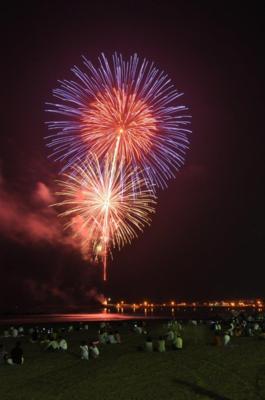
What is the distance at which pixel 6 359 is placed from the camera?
70.5 feet

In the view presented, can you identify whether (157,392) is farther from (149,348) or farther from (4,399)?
(149,348)

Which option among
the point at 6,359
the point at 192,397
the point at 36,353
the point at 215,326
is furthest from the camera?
the point at 215,326

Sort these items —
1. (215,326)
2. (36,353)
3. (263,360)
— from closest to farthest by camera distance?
1. (263,360)
2. (36,353)
3. (215,326)

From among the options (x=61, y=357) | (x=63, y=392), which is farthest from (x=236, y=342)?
(x=63, y=392)

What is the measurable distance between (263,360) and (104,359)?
718 centimetres

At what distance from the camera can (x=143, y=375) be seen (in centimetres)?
1703

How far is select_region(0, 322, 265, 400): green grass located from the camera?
14055 mm

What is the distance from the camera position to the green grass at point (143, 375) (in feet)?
46.1

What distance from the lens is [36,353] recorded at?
83.4 ft

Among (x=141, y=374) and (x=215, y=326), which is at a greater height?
(x=215, y=326)

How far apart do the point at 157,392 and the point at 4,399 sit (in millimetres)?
4641

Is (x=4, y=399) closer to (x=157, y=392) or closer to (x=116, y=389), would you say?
(x=116, y=389)

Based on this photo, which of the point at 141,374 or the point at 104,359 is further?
the point at 104,359

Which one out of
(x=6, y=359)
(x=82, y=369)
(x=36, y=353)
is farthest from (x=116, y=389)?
(x=36, y=353)
